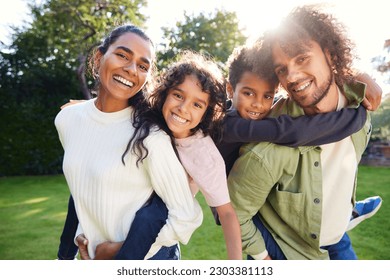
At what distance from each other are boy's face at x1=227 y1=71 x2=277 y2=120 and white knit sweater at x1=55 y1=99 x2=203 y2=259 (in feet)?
1.62

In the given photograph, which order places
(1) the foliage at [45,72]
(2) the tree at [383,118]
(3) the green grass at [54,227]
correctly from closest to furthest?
(3) the green grass at [54,227] < (2) the tree at [383,118] < (1) the foliage at [45,72]

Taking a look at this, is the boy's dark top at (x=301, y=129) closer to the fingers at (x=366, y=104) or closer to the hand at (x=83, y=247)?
the fingers at (x=366, y=104)

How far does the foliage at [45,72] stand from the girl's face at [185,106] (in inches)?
237

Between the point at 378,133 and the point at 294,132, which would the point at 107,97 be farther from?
the point at 378,133

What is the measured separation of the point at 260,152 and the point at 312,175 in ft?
0.84

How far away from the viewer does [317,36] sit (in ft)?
5.40

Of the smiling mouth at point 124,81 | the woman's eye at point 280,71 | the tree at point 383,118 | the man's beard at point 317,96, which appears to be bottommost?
the tree at point 383,118

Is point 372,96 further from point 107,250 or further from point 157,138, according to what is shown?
point 107,250

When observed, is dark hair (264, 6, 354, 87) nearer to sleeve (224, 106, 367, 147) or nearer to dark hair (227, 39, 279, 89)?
dark hair (227, 39, 279, 89)

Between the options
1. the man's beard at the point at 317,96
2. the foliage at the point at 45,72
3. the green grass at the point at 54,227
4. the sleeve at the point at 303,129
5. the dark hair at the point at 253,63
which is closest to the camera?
the sleeve at the point at 303,129

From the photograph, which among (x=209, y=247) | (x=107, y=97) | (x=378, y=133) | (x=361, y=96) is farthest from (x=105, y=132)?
(x=378, y=133)

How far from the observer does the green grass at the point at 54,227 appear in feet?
10.8

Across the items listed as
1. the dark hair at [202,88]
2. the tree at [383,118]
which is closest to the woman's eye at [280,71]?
the dark hair at [202,88]
